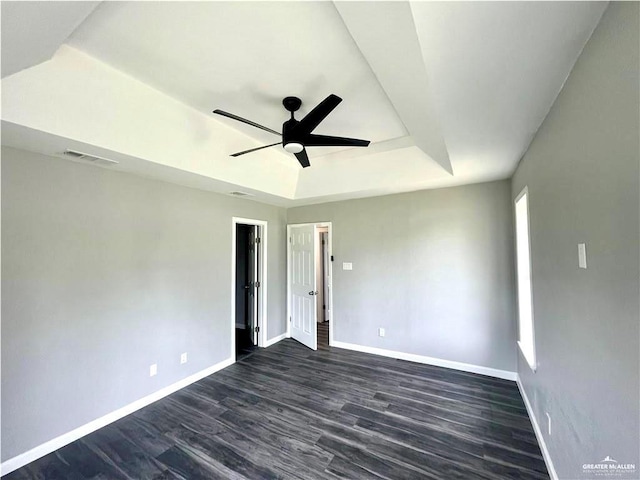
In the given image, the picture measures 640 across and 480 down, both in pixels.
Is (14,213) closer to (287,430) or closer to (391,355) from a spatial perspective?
(287,430)

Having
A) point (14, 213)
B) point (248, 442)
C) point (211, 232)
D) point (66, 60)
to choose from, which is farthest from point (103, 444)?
point (66, 60)

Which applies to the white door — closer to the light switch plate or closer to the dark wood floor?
the dark wood floor

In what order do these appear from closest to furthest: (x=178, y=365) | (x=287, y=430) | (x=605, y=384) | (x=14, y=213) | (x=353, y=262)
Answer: (x=605, y=384) < (x=14, y=213) < (x=287, y=430) < (x=178, y=365) < (x=353, y=262)

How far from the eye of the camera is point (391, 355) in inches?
156

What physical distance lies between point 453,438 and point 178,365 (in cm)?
293

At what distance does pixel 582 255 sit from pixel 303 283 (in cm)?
378

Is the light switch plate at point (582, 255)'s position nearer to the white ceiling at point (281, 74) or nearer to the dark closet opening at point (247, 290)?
the white ceiling at point (281, 74)

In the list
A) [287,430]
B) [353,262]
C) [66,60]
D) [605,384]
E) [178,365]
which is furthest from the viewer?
[353,262]

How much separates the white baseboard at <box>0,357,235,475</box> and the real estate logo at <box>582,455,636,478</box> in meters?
3.48

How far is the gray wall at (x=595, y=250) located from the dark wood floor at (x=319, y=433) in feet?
2.11

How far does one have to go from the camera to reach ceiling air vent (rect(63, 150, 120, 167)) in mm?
2155

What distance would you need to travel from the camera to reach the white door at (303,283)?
4.49m

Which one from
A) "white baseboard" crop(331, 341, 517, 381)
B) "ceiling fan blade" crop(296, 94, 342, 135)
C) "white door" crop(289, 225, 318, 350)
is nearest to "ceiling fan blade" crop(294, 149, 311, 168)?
"ceiling fan blade" crop(296, 94, 342, 135)

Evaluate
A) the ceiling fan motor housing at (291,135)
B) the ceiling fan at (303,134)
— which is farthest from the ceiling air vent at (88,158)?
the ceiling fan motor housing at (291,135)
